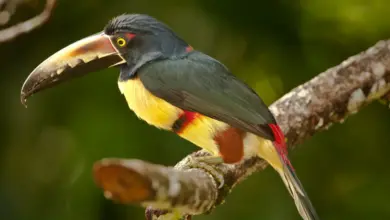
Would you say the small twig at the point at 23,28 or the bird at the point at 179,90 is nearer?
the bird at the point at 179,90

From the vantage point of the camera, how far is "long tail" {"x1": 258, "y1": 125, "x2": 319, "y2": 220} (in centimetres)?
102

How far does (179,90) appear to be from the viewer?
40.0 inches

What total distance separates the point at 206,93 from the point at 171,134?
46cm

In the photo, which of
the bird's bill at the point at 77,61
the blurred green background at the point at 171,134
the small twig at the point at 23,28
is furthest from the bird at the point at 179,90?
the blurred green background at the point at 171,134

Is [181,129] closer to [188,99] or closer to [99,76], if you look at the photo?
[188,99]

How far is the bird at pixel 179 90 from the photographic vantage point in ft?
3.31

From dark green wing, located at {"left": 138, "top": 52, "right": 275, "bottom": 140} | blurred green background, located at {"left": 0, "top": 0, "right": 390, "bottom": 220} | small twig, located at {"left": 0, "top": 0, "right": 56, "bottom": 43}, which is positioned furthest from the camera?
blurred green background, located at {"left": 0, "top": 0, "right": 390, "bottom": 220}

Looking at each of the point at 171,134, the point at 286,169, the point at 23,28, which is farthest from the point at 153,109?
the point at 171,134

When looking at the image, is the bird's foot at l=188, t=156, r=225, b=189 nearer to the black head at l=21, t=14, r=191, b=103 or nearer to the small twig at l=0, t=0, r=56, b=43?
the black head at l=21, t=14, r=191, b=103

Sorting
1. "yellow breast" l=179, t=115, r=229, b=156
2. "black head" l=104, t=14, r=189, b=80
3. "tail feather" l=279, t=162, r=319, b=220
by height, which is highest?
"black head" l=104, t=14, r=189, b=80

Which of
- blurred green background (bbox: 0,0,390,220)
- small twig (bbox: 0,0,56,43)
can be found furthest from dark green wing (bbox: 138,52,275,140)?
blurred green background (bbox: 0,0,390,220)

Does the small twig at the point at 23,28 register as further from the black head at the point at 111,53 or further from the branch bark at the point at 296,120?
the branch bark at the point at 296,120

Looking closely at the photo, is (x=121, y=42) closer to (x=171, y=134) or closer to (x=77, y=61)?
(x=77, y=61)

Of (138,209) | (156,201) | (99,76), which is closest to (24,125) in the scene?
(99,76)
